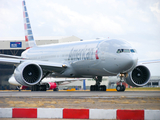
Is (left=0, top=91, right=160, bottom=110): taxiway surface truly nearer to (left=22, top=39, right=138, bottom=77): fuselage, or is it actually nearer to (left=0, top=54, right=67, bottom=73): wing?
(left=22, top=39, right=138, bottom=77): fuselage

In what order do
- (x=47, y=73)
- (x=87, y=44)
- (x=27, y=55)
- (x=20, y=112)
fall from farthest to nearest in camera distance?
(x=27, y=55) < (x=47, y=73) < (x=87, y=44) < (x=20, y=112)

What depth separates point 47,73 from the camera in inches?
1046

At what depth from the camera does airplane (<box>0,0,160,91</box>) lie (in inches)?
830

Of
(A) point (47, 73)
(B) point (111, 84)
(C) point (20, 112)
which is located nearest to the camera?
(C) point (20, 112)

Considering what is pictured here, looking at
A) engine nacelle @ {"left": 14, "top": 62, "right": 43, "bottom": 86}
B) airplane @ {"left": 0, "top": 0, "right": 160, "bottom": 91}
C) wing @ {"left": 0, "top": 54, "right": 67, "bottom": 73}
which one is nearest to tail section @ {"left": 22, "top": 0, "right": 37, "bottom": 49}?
airplane @ {"left": 0, "top": 0, "right": 160, "bottom": 91}

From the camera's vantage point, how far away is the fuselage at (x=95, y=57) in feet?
68.5

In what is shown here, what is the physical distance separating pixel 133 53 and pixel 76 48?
554 centimetres

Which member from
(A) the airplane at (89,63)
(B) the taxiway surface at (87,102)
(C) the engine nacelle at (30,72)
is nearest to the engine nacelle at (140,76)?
(A) the airplane at (89,63)

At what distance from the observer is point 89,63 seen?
899 inches

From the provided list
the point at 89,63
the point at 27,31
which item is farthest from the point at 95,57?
the point at 27,31

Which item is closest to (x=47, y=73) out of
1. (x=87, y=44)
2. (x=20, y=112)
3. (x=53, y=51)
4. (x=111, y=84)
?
(x=53, y=51)

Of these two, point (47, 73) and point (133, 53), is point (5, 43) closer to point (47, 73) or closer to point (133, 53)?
point (47, 73)

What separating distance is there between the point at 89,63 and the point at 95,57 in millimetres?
836

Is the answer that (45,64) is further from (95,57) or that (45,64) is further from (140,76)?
(140,76)
